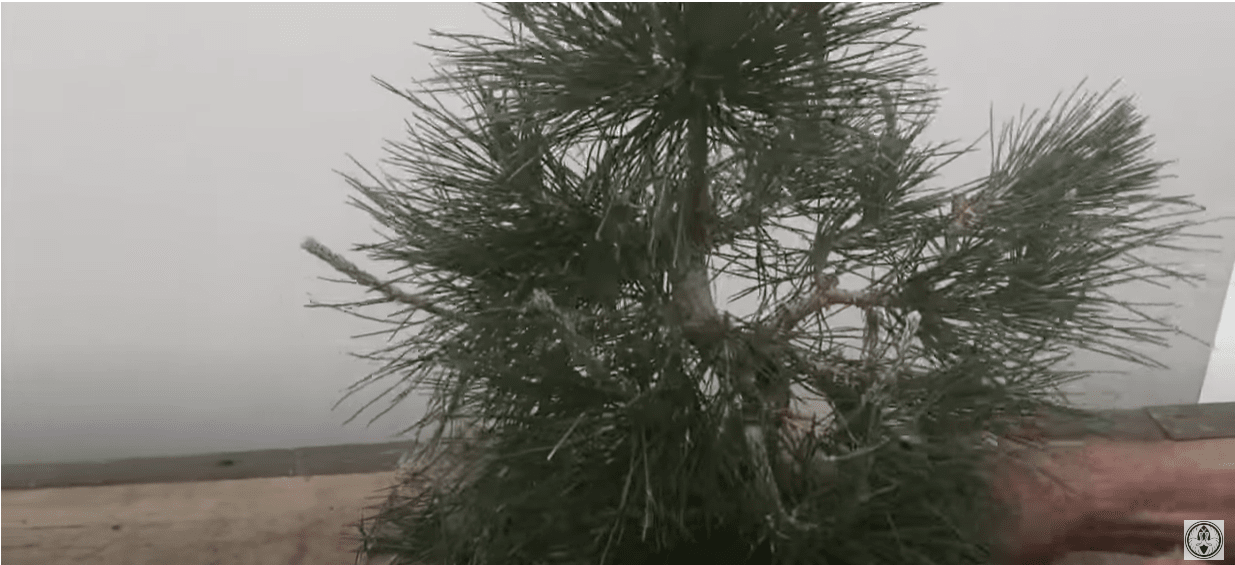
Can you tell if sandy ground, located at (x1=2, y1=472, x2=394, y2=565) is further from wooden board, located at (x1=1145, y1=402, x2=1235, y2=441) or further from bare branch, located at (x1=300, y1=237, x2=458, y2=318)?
wooden board, located at (x1=1145, y1=402, x2=1235, y2=441)

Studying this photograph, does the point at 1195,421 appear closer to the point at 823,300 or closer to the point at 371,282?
the point at 823,300

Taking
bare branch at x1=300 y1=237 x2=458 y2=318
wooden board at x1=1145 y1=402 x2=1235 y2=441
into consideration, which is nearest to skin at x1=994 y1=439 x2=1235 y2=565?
wooden board at x1=1145 y1=402 x2=1235 y2=441

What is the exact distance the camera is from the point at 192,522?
100 cm

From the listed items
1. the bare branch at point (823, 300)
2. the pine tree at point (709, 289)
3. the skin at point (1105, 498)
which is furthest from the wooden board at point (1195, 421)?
the bare branch at point (823, 300)

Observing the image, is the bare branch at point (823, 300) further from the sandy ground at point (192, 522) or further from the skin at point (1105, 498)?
the sandy ground at point (192, 522)

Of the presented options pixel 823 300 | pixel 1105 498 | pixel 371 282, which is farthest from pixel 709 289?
pixel 1105 498

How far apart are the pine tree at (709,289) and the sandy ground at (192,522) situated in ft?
0.52

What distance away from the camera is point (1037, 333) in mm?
830

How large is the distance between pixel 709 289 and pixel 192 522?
449 mm

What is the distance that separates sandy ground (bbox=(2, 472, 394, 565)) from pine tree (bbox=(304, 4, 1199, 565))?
0.52 ft

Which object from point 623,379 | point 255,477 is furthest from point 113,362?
point 623,379

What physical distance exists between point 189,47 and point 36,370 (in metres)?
0.31

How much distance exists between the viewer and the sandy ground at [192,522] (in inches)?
38.5

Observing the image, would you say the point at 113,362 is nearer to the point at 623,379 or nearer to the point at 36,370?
the point at 36,370
